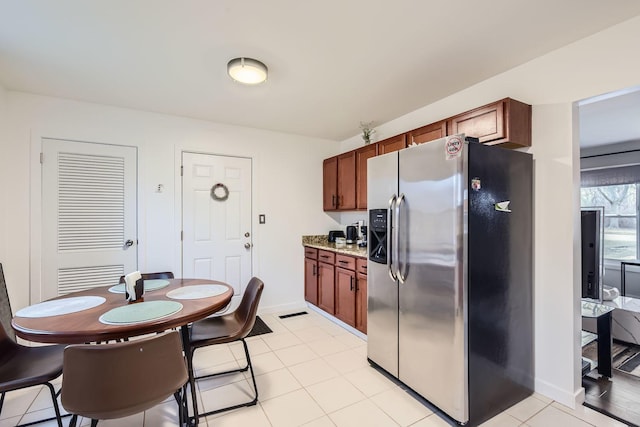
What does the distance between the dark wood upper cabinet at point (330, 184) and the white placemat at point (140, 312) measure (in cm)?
261

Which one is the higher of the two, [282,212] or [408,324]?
[282,212]

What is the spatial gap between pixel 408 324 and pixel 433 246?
623 mm

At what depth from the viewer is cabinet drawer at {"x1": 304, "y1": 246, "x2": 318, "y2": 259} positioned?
3.92m

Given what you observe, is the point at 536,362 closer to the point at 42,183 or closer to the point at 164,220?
the point at 164,220

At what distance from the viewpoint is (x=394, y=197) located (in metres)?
2.21

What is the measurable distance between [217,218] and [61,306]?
6.43 ft

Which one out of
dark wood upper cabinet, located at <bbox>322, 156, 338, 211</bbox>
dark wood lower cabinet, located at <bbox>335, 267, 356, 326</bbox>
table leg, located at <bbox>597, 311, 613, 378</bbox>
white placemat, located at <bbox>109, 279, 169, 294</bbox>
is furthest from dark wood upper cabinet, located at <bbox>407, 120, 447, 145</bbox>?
white placemat, located at <bbox>109, 279, 169, 294</bbox>

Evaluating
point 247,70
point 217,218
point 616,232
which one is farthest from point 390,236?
point 616,232

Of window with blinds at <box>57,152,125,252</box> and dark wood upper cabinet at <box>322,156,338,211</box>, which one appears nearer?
window with blinds at <box>57,152,125,252</box>

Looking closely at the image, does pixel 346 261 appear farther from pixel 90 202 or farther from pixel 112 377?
pixel 90 202

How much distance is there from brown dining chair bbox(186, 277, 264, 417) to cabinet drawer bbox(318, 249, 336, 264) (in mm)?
1335

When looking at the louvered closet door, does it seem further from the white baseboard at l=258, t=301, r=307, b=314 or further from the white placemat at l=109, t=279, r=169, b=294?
the white baseboard at l=258, t=301, r=307, b=314

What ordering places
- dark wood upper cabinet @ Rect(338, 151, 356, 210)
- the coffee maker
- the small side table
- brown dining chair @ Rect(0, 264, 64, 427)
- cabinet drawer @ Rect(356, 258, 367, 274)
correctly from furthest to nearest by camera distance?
the coffee maker, dark wood upper cabinet @ Rect(338, 151, 356, 210), cabinet drawer @ Rect(356, 258, 367, 274), the small side table, brown dining chair @ Rect(0, 264, 64, 427)

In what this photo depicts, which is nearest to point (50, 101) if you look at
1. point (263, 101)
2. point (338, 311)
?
point (263, 101)
